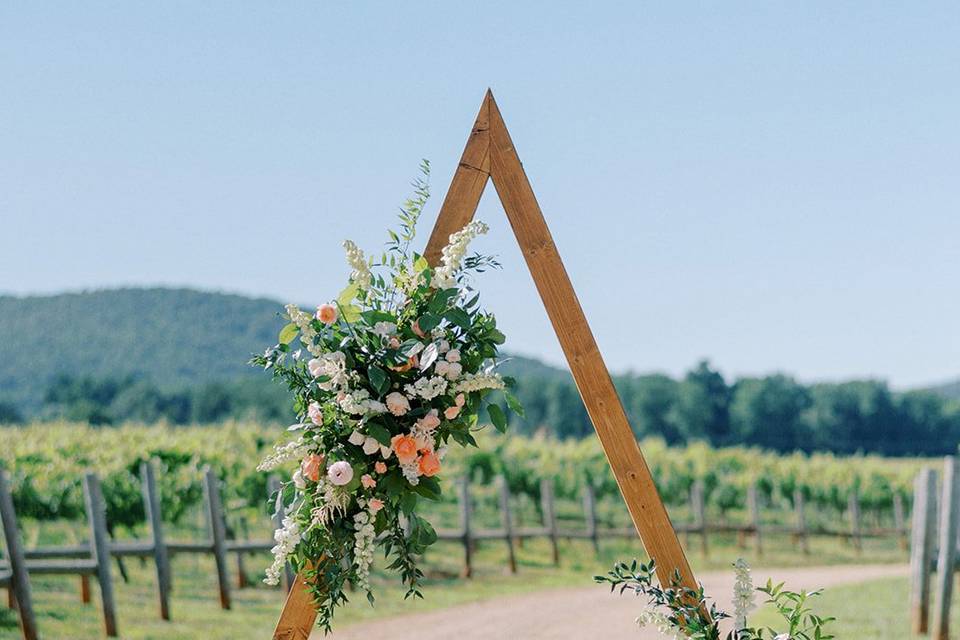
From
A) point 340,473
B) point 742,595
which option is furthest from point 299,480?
point 742,595

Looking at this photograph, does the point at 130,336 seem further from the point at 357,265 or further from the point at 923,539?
the point at 357,265

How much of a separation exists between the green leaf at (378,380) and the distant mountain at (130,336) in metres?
39.6

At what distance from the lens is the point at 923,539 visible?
799 cm

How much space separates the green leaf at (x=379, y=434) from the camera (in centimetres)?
377

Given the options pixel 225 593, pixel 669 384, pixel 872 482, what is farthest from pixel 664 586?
pixel 669 384

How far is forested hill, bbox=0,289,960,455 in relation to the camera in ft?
140

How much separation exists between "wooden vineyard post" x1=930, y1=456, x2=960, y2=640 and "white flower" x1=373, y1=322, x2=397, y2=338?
210 inches

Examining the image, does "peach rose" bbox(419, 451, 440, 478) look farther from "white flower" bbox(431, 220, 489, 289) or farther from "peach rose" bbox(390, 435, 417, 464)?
"white flower" bbox(431, 220, 489, 289)

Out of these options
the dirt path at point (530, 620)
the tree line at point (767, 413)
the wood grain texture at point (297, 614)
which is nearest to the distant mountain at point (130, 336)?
the tree line at point (767, 413)

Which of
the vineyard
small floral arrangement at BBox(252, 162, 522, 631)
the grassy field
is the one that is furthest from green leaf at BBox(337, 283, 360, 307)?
the vineyard

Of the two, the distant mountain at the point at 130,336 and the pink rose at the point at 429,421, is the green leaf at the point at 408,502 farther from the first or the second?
the distant mountain at the point at 130,336

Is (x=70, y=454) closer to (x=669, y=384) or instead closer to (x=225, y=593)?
(x=225, y=593)

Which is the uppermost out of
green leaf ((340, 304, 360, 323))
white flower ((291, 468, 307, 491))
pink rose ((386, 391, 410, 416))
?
green leaf ((340, 304, 360, 323))

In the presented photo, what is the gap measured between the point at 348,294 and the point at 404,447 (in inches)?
23.2
